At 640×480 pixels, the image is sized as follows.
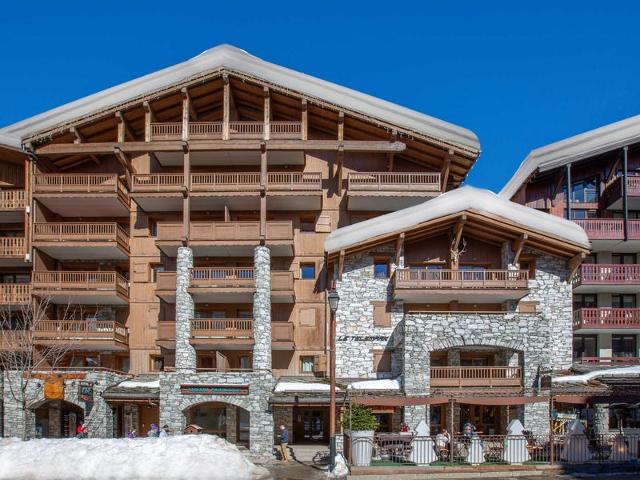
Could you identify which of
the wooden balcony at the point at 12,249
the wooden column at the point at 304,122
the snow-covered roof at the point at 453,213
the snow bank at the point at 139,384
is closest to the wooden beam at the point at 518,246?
the snow-covered roof at the point at 453,213

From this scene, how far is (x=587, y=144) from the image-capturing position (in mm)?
37969

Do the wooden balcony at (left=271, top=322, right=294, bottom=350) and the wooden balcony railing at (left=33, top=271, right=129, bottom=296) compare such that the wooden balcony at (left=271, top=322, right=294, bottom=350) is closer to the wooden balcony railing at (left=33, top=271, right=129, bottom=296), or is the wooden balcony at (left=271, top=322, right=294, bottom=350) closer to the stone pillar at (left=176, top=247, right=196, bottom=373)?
the stone pillar at (left=176, top=247, right=196, bottom=373)

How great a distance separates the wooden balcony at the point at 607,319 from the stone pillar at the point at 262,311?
15341 millimetres

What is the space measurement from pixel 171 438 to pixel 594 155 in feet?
84.8

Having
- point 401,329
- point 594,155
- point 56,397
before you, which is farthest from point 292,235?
point 594,155

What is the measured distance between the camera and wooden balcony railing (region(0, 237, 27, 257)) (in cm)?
3597

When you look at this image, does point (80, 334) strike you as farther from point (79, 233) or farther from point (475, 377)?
point (475, 377)

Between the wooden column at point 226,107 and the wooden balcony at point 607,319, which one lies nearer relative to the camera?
the wooden column at point 226,107

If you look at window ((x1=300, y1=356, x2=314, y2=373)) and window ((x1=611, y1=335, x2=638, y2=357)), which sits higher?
window ((x1=611, y1=335, x2=638, y2=357))

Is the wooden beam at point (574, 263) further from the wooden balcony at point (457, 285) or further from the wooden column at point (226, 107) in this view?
the wooden column at point (226, 107)

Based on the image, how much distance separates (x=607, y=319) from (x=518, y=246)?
6513 millimetres

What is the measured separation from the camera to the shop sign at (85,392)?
32.1 meters

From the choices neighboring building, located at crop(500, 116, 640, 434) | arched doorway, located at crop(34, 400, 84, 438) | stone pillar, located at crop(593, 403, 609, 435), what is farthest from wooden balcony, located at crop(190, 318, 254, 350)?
stone pillar, located at crop(593, 403, 609, 435)

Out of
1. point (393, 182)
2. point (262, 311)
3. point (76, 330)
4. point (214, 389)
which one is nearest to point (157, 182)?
point (76, 330)
